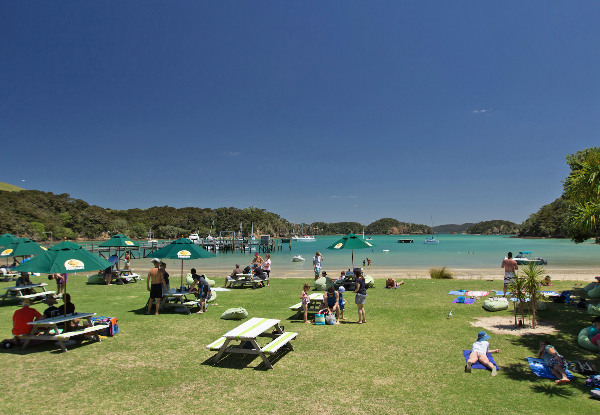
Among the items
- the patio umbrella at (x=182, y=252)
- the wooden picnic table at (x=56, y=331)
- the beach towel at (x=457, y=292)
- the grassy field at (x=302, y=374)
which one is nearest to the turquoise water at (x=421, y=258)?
the beach towel at (x=457, y=292)

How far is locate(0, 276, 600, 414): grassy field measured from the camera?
15.6 ft

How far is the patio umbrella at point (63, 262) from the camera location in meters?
7.24

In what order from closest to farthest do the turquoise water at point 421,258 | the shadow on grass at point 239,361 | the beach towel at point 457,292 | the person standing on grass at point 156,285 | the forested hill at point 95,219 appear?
the shadow on grass at point 239,361 < the person standing on grass at point 156,285 < the beach towel at point 457,292 < the turquoise water at point 421,258 < the forested hill at point 95,219

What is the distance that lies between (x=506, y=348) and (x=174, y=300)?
9.64m

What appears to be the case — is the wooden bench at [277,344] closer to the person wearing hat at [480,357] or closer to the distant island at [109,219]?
the person wearing hat at [480,357]

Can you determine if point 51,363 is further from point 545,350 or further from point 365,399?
Result: point 545,350

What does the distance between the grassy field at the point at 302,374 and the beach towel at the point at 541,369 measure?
0.12 m

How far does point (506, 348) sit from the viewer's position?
721 cm

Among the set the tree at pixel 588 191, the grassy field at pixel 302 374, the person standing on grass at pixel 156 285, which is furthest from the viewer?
the person standing on grass at pixel 156 285

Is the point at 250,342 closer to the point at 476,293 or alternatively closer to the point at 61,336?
the point at 61,336

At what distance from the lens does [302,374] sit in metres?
5.90

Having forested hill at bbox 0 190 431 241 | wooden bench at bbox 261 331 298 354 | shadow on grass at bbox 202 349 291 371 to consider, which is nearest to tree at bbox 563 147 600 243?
wooden bench at bbox 261 331 298 354

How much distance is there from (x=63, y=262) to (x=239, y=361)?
424 centimetres

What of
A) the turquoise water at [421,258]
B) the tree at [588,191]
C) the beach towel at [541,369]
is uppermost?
the tree at [588,191]
